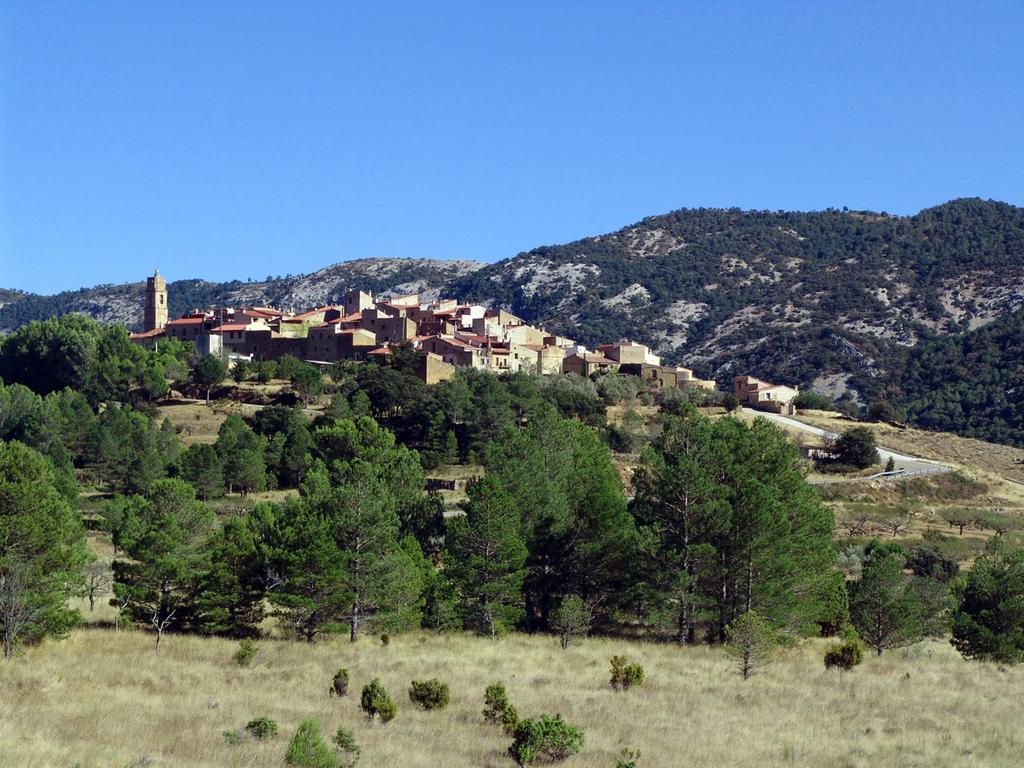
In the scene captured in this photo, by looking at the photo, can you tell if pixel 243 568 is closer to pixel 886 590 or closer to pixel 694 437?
pixel 694 437

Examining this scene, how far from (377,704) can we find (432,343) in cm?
7528

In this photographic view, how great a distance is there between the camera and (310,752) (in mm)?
19141

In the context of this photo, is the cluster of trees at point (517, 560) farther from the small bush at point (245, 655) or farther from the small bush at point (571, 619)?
the small bush at point (245, 655)

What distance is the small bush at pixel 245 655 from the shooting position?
28719 mm

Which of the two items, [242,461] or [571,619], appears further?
[242,461]

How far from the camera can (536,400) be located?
79438 mm

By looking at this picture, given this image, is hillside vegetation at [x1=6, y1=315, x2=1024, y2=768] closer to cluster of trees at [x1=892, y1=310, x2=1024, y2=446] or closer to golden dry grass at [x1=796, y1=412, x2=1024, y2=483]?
golden dry grass at [x1=796, y1=412, x2=1024, y2=483]

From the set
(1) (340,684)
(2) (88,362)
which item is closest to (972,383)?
(2) (88,362)

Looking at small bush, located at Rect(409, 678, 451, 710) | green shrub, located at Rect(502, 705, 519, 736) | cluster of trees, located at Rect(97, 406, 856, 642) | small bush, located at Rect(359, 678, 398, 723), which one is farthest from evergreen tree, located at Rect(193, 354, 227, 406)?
green shrub, located at Rect(502, 705, 519, 736)

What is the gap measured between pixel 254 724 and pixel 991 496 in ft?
243

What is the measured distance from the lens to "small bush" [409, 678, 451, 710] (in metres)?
24.6

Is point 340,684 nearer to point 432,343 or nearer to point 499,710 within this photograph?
point 499,710

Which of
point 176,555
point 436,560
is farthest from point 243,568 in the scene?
point 436,560

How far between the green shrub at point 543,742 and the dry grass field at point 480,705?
1.01 ft
